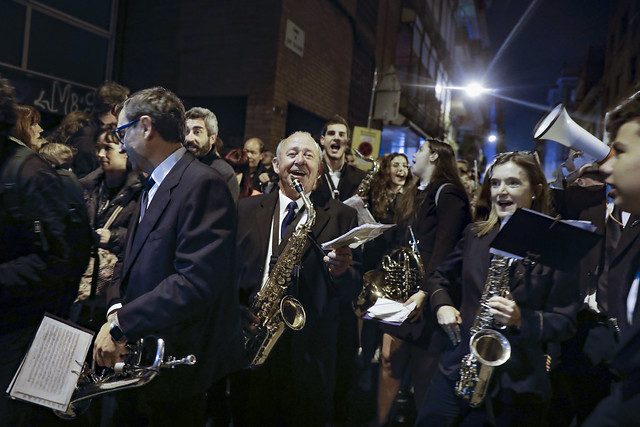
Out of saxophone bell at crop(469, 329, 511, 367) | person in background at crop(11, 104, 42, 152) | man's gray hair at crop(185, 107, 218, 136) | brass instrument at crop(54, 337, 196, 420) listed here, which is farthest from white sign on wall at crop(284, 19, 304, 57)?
brass instrument at crop(54, 337, 196, 420)

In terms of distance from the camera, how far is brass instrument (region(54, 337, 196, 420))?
2.32 meters

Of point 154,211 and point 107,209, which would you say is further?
point 107,209

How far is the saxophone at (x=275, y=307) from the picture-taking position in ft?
10.4

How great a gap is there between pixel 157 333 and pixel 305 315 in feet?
3.50

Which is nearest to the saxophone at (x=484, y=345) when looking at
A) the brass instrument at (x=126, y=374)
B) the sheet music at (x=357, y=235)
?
the sheet music at (x=357, y=235)

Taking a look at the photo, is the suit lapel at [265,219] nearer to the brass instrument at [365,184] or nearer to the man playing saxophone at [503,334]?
the man playing saxophone at [503,334]

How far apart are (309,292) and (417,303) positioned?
33.8 inches

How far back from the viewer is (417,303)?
3.71m

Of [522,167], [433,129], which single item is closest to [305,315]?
[522,167]

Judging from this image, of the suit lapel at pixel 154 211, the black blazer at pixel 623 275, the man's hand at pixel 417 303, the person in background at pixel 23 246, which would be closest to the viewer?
the black blazer at pixel 623 275

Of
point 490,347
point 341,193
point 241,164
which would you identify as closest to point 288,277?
point 490,347

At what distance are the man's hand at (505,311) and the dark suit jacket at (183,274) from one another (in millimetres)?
1402

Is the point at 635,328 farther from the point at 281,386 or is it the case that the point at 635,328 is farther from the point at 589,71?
the point at 589,71

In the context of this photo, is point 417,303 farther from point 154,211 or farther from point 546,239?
point 154,211
